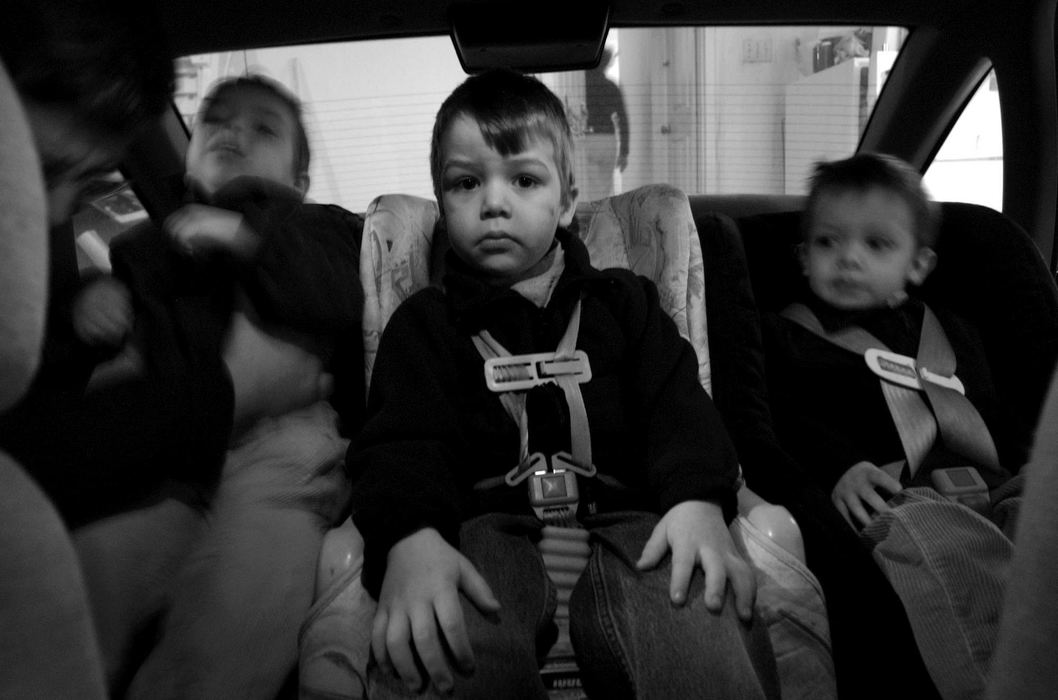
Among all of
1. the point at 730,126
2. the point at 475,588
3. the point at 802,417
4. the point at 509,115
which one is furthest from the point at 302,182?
the point at 730,126

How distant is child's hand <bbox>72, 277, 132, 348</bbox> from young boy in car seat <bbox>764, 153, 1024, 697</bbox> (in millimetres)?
1185

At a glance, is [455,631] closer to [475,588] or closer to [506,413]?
[475,588]

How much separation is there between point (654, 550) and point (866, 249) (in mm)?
949

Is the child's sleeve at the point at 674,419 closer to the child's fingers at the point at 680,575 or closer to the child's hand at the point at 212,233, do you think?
the child's fingers at the point at 680,575

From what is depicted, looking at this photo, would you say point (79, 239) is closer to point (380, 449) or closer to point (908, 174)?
point (380, 449)

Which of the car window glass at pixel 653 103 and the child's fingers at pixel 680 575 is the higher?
the car window glass at pixel 653 103

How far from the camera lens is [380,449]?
1.19 m

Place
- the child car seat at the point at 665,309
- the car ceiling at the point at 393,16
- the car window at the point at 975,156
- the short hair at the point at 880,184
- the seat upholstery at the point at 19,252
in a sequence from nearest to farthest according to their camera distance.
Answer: the seat upholstery at the point at 19,252 → the child car seat at the point at 665,309 → the short hair at the point at 880,184 → the car ceiling at the point at 393,16 → the car window at the point at 975,156

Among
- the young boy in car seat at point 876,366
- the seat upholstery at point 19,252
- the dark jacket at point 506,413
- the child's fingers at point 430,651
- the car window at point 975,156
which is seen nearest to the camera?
the seat upholstery at point 19,252

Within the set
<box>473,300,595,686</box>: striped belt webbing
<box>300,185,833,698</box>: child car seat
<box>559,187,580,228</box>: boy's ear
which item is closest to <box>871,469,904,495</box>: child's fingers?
<box>300,185,833,698</box>: child car seat

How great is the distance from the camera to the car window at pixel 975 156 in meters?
2.34

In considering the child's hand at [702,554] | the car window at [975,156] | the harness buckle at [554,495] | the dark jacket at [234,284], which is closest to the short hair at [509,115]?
the dark jacket at [234,284]

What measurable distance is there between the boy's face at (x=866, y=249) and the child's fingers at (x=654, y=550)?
0.85 metres

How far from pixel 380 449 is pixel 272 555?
21 centimetres
